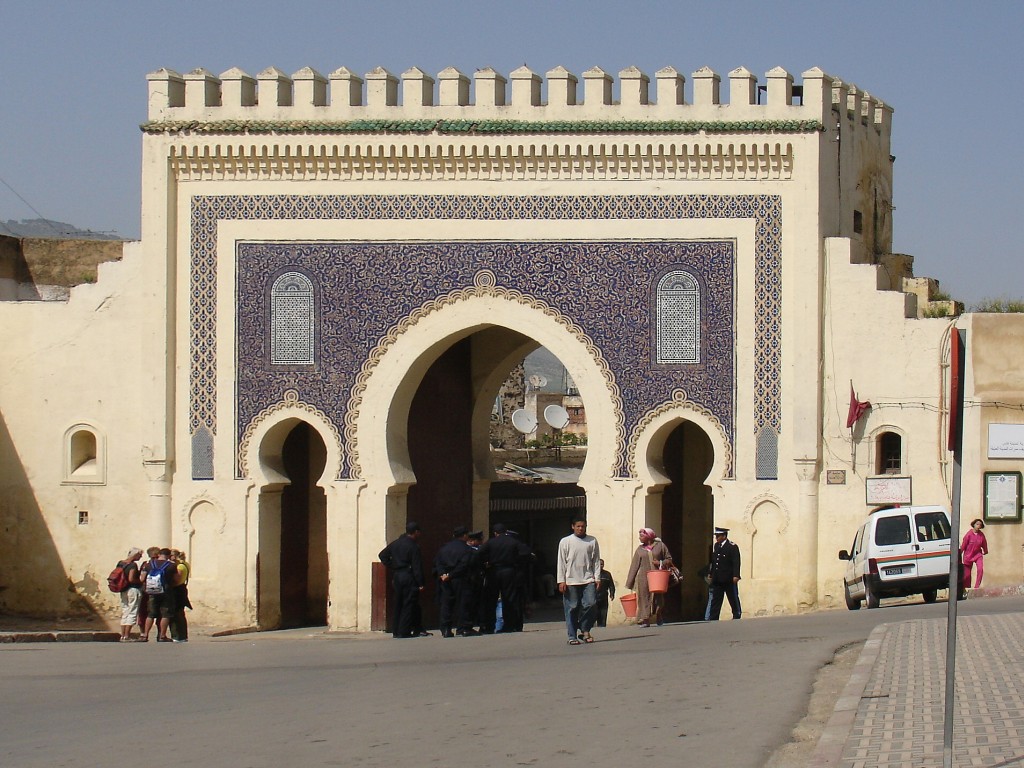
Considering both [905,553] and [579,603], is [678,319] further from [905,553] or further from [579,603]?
[579,603]

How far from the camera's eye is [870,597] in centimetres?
1741

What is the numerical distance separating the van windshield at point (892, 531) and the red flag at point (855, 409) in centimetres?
187

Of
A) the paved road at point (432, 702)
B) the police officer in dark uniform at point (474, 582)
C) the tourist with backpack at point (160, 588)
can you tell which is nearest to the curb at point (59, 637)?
the tourist with backpack at point (160, 588)

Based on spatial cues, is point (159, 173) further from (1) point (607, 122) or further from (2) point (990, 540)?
(2) point (990, 540)

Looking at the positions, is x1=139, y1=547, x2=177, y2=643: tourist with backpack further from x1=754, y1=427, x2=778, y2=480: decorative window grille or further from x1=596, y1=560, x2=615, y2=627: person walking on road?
x1=754, y1=427, x2=778, y2=480: decorative window grille

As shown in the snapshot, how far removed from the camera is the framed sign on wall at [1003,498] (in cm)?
1880

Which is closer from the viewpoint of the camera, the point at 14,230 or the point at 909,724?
the point at 909,724

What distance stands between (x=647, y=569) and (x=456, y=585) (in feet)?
6.36

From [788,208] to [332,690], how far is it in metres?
9.87

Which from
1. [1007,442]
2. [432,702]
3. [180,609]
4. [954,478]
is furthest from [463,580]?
[954,478]

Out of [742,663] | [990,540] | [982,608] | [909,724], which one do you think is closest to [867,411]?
[990,540]

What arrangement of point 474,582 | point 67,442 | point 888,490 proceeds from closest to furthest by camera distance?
point 474,582 < point 888,490 < point 67,442

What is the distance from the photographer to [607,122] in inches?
771

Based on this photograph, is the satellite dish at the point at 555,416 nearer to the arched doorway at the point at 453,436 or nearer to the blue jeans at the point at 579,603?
the arched doorway at the point at 453,436
